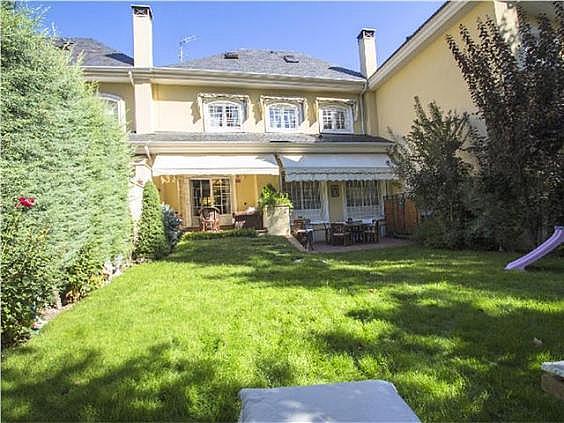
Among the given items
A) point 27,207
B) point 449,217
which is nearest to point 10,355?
point 27,207

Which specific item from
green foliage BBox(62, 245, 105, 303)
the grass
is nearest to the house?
green foliage BBox(62, 245, 105, 303)

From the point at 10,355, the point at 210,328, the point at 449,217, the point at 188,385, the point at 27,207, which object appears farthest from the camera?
the point at 449,217

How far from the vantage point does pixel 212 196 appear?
71.7 feet

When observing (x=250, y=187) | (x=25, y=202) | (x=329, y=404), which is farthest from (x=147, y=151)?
(x=329, y=404)

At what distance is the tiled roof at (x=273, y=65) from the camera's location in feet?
75.9

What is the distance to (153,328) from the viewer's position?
17.2 ft

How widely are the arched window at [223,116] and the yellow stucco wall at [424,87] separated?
29.2ft

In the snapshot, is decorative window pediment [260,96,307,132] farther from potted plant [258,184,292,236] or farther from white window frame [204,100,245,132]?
potted plant [258,184,292,236]

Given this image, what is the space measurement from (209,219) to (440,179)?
1143 centimetres

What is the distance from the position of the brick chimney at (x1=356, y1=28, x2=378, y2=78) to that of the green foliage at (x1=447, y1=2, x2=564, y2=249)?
12.8 meters

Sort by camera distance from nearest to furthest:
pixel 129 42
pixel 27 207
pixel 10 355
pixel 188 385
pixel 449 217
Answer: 1. pixel 188 385
2. pixel 10 355
3. pixel 27 207
4. pixel 449 217
5. pixel 129 42

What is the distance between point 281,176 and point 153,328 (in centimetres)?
1662

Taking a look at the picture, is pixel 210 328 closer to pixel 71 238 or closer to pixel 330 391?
pixel 330 391

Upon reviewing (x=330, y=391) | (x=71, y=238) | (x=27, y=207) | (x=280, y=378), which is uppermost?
(x=27, y=207)
